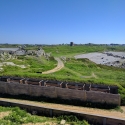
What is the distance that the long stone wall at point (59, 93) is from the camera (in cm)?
1753

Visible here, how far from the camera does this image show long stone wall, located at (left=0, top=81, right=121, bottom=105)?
17531mm

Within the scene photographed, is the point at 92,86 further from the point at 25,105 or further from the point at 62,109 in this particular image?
the point at 25,105

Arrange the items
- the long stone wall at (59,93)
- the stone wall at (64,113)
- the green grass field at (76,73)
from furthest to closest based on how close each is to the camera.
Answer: the green grass field at (76,73) → the long stone wall at (59,93) → the stone wall at (64,113)

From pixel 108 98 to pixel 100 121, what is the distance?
3.18 m

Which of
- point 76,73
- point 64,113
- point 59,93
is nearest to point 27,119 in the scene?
point 64,113

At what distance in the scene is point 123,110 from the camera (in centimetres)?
1672

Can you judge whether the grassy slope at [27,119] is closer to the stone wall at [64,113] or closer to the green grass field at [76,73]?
the stone wall at [64,113]

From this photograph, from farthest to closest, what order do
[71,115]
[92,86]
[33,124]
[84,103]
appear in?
[92,86] < [84,103] < [71,115] < [33,124]

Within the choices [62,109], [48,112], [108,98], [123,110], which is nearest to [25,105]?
[48,112]

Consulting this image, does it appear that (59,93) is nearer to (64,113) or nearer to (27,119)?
(64,113)

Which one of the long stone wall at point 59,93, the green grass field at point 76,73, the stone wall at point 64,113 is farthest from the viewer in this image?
the green grass field at point 76,73

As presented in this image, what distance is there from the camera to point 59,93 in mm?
19219

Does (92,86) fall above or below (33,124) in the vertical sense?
above

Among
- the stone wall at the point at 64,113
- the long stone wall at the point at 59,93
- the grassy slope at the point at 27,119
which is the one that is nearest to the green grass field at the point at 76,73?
the long stone wall at the point at 59,93
